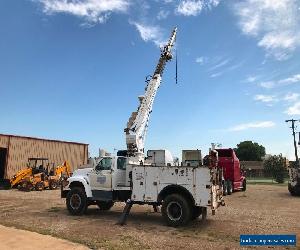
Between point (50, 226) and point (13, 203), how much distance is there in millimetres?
8345

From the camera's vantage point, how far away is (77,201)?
1655 centimetres

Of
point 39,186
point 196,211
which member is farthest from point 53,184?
point 196,211

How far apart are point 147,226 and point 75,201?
13.1ft

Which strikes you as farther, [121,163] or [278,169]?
[278,169]

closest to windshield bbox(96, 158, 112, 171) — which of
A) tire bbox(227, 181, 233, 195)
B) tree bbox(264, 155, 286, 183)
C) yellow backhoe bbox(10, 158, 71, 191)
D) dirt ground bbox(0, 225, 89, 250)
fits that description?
dirt ground bbox(0, 225, 89, 250)

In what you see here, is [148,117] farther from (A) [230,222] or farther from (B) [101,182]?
(A) [230,222]

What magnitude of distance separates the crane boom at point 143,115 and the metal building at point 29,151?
18.6 metres

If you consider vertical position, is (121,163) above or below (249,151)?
below

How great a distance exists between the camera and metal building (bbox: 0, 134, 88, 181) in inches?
1347

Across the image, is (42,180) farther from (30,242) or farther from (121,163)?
(30,242)

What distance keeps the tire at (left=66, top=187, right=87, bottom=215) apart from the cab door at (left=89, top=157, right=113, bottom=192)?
0.57m

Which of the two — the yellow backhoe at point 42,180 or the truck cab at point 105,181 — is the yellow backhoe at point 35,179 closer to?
the yellow backhoe at point 42,180

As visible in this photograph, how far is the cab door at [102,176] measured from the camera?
16031mm

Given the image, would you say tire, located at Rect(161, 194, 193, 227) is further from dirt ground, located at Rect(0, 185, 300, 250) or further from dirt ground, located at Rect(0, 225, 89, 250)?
dirt ground, located at Rect(0, 225, 89, 250)
